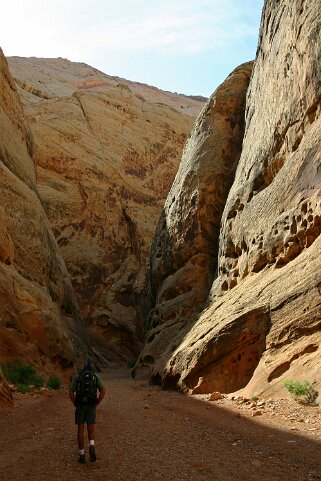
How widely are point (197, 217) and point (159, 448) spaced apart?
16.2 meters

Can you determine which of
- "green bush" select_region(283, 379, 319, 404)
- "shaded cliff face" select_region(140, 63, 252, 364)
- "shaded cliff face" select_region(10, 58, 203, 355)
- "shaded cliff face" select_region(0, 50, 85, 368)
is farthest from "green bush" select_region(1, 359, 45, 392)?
"shaded cliff face" select_region(10, 58, 203, 355)

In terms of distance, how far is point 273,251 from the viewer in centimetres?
1472

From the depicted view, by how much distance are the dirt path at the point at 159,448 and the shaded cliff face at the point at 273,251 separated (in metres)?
2.59

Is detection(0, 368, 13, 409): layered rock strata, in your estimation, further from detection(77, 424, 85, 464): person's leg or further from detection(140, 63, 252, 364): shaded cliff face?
detection(140, 63, 252, 364): shaded cliff face

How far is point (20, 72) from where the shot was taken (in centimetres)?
6831

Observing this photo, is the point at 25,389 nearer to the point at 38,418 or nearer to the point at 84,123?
the point at 38,418

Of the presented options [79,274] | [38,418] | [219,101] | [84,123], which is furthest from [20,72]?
[38,418]

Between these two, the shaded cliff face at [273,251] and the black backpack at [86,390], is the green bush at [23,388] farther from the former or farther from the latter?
the black backpack at [86,390]

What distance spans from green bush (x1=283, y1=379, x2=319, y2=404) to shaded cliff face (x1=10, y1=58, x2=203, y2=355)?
25233 millimetres

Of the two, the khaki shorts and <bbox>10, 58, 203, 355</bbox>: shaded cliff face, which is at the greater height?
<bbox>10, 58, 203, 355</bbox>: shaded cliff face

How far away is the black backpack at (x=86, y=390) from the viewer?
643 cm

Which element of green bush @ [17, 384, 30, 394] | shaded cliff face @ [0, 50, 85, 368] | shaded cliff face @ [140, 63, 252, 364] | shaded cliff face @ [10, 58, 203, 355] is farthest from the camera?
shaded cliff face @ [10, 58, 203, 355]

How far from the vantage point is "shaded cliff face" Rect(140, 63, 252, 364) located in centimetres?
2106

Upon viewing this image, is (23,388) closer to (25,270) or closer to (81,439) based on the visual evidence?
(81,439)
